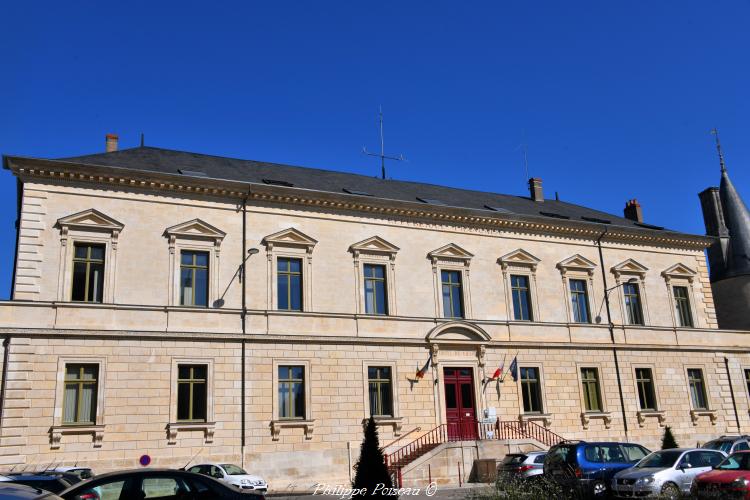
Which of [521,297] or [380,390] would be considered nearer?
[380,390]

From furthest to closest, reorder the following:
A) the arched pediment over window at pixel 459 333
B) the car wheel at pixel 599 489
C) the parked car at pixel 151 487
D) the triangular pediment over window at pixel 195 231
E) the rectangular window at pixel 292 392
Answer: the arched pediment over window at pixel 459 333, the rectangular window at pixel 292 392, the triangular pediment over window at pixel 195 231, the car wheel at pixel 599 489, the parked car at pixel 151 487

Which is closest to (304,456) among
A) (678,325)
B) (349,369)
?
(349,369)

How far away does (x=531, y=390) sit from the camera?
27500 mm

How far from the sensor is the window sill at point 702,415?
1197 inches

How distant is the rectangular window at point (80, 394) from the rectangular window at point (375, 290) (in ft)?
31.6

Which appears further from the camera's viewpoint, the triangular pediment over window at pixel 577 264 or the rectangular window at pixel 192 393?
the triangular pediment over window at pixel 577 264

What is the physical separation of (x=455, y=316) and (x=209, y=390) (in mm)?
10002

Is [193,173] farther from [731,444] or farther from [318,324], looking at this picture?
[731,444]

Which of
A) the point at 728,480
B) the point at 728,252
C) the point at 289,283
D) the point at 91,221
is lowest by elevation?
the point at 728,480

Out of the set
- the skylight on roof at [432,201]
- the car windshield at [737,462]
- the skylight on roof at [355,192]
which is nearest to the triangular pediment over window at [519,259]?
the skylight on roof at [432,201]

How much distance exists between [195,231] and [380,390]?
8.61 m

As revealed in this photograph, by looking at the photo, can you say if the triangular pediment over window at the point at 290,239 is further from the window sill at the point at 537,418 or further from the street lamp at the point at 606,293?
the street lamp at the point at 606,293

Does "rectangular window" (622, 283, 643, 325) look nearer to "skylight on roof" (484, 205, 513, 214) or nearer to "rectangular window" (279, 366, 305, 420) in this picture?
"skylight on roof" (484, 205, 513, 214)

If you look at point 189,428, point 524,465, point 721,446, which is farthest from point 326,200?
point 721,446
